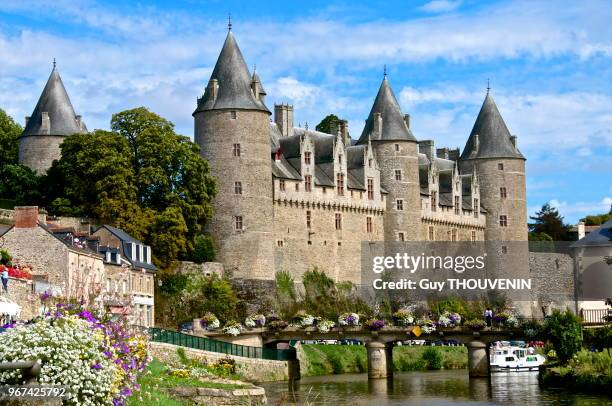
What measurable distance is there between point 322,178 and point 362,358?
36.9ft

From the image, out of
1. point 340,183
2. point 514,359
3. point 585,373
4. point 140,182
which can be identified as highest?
point 340,183

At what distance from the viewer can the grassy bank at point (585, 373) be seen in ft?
98.8

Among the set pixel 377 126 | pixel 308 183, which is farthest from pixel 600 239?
pixel 308 183

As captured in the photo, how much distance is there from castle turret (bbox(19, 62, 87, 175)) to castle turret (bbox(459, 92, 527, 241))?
1042 inches

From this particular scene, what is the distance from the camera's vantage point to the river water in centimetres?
3011

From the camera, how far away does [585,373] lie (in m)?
31.1

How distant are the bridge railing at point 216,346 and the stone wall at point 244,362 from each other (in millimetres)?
317

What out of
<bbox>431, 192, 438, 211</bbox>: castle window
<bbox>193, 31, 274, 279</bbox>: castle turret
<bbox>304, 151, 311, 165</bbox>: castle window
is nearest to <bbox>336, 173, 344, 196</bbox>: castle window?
<bbox>304, 151, 311, 165</bbox>: castle window

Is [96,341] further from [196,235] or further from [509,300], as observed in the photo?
[509,300]

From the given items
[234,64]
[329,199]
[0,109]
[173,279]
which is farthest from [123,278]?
[0,109]

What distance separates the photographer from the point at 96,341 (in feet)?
46.5

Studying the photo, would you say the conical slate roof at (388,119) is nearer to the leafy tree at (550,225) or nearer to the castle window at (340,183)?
the castle window at (340,183)

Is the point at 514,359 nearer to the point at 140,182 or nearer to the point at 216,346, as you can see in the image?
the point at 140,182

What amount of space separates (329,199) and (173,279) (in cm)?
1235
